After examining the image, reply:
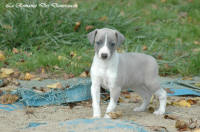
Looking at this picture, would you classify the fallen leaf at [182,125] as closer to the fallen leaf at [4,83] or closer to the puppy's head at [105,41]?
the puppy's head at [105,41]

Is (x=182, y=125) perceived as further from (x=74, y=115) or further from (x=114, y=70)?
(x=74, y=115)

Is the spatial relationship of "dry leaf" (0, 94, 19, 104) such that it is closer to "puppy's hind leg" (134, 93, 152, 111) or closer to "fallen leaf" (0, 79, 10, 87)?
"fallen leaf" (0, 79, 10, 87)

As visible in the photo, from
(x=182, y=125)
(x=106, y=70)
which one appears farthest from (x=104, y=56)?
(x=182, y=125)

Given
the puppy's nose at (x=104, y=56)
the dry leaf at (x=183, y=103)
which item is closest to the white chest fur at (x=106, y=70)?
the puppy's nose at (x=104, y=56)

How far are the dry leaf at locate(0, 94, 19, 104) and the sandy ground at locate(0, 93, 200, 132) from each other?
8.2 inches

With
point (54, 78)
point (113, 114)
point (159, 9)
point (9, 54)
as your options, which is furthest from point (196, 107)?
point (159, 9)

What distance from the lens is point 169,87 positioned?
5391mm

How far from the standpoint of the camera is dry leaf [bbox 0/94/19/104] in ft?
14.2

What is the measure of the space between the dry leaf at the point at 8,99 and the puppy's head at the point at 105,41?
120 centimetres

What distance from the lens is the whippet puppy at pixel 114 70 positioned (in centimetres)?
383

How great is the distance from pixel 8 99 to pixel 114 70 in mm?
1314

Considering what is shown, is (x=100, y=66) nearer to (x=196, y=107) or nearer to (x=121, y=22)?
(x=196, y=107)

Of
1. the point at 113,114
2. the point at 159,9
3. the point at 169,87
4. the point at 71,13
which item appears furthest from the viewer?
the point at 159,9

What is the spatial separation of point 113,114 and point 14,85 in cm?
175
